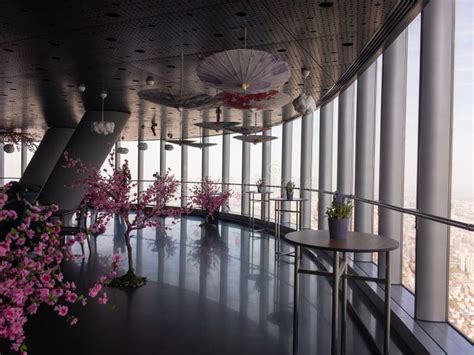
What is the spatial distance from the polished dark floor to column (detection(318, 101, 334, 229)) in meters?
1.80

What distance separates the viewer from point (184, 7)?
3500mm

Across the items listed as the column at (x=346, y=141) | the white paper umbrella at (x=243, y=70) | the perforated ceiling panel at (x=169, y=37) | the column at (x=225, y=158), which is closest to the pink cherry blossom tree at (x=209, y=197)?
the column at (x=225, y=158)

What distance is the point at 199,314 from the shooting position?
379 cm

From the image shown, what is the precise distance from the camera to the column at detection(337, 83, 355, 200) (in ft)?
21.1

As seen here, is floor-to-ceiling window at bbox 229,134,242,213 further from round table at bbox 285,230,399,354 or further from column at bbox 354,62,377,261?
round table at bbox 285,230,399,354

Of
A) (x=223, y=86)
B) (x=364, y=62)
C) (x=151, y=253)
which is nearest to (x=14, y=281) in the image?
(x=223, y=86)

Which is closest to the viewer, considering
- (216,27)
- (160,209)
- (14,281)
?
(14,281)

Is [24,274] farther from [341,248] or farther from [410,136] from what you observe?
[410,136]

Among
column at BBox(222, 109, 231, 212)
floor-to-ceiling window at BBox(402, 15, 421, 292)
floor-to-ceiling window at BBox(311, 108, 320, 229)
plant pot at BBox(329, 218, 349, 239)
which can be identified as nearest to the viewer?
plant pot at BBox(329, 218, 349, 239)

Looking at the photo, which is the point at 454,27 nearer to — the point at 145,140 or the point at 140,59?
the point at 140,59

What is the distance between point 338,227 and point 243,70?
155cm

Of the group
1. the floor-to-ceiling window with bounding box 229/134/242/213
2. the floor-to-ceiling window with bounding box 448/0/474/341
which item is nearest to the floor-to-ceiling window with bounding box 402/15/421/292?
the floor-to-ceiling window with bounding box 448/0/474/341

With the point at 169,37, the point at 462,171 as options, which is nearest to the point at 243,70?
the point at 169,37

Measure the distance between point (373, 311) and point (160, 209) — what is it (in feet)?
9.16
